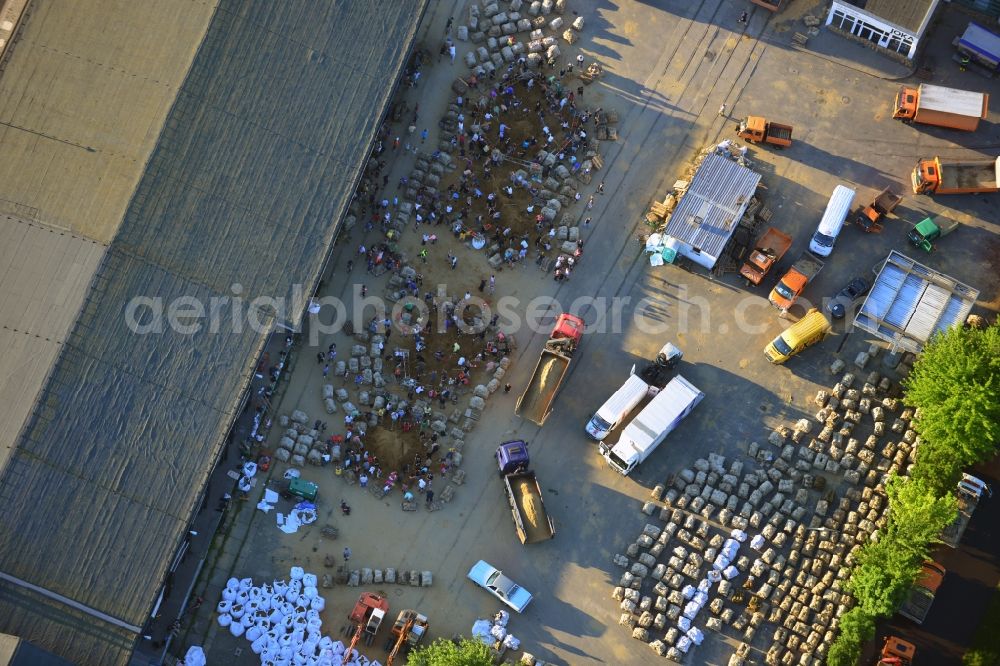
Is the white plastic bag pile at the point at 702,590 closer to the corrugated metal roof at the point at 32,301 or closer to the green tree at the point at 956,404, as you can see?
the green tree at the point at 956,404

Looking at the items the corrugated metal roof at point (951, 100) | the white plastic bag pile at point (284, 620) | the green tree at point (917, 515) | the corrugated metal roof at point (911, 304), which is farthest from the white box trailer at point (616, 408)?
the corrugated metal roof at point (951, 100)

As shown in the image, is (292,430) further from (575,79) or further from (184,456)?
(575,79)

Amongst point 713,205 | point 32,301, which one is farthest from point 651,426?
point 32,301

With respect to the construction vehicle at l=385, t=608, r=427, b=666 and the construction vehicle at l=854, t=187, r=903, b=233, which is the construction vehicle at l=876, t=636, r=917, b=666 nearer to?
the construction vehicle at l=385, t=608, r=427, b=666

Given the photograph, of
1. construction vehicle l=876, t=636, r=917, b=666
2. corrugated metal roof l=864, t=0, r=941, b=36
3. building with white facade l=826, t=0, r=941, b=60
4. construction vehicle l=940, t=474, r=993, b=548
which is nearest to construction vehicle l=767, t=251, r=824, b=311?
construction vehicle l=940, t=474, r=993, b=548

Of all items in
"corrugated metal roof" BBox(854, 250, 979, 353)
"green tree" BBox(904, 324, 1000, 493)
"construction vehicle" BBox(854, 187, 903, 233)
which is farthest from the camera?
"construction vehicle" BBox(854, 187, 903, 233)

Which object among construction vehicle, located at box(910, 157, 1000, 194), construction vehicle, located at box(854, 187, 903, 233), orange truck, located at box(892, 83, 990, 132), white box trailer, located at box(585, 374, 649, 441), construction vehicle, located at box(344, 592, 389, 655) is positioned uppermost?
orange truck, located at box(892, 83, 990, 132)

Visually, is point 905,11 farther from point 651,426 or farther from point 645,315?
point 651,426
